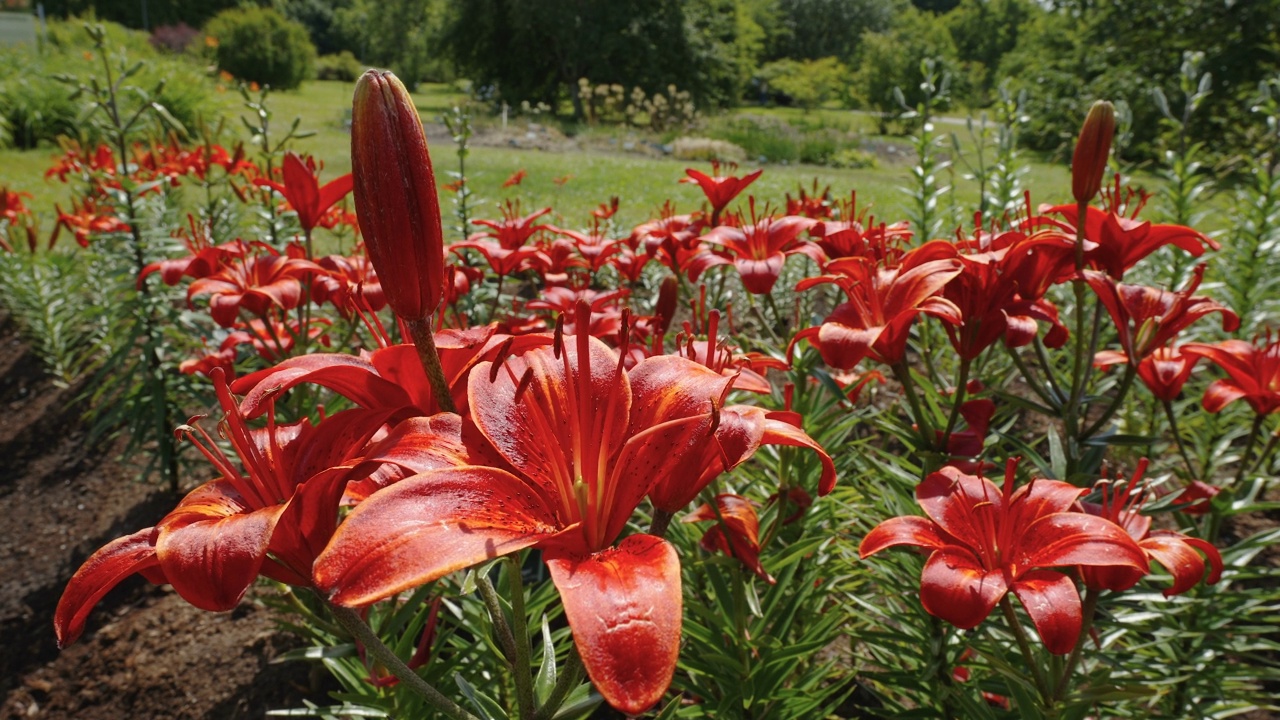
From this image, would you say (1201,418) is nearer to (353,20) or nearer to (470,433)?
(470,433)

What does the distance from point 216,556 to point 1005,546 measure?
0.86m

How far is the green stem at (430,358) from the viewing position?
64 cm

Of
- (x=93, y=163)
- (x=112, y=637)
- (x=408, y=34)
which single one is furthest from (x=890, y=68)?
(x=112, y=637)

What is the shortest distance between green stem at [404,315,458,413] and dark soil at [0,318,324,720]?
48.4 inches

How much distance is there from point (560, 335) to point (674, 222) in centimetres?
141

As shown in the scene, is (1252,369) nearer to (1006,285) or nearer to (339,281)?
(1006,285)

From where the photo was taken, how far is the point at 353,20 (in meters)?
34.6

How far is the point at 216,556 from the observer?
0.55 meters

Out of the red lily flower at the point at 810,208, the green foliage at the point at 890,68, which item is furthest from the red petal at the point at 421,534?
the green foliage at the point at 890,68

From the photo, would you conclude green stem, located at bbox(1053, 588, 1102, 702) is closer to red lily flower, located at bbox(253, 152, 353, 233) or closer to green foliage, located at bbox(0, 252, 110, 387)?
red lily flower, located at bbox(253, 152, 353, 233)

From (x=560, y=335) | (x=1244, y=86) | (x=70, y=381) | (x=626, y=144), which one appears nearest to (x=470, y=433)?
(x=560, y=335)

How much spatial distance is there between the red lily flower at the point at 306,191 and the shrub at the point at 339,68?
3100 centimetres

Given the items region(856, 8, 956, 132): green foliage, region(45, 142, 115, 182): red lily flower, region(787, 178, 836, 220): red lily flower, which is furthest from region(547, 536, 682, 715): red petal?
region(856, 8, 956, 132): green foliage

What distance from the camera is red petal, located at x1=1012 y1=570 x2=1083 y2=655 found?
0.77 meters
